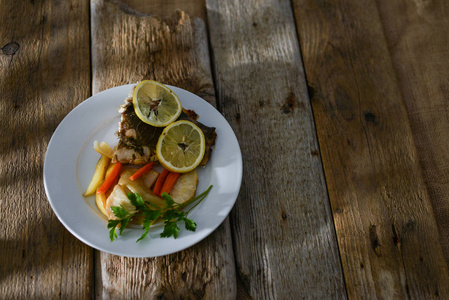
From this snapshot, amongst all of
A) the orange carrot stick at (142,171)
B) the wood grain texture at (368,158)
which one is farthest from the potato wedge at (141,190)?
the wood grain texture at (368,158)

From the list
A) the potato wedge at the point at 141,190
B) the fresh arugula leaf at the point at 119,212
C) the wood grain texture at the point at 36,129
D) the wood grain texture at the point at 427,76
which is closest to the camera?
the fresh arugula leaf at the point at 119,212

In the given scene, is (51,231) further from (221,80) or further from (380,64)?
(380,64)

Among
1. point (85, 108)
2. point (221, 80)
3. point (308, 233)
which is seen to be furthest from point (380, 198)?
point (85, 108)

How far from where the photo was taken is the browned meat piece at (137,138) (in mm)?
2174

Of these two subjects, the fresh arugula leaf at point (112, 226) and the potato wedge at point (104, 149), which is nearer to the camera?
the fresh arugula leaf at point (112, 226)

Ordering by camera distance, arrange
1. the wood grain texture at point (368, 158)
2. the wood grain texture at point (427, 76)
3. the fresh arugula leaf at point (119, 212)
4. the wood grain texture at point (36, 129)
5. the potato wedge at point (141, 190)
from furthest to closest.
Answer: the wood grain texture at point (427, 76) < the wood grain texture at point (368, 158) < the wood grain texture at point (36, 129) < the potato wedge at point (141, 190) < the fresh arugula leaf at point (119, 212)

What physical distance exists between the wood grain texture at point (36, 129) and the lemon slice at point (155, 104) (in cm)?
66

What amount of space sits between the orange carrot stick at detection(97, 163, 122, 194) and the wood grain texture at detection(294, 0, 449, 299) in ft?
4.22

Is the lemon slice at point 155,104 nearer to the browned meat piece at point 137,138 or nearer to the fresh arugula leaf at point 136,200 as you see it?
the browned meat piece at point 137,138

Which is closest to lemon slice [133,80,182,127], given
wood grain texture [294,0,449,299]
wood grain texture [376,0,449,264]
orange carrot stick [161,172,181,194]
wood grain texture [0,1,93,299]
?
orange carrot stick [161,172,181,194]

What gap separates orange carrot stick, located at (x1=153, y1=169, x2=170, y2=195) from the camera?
2.15 m

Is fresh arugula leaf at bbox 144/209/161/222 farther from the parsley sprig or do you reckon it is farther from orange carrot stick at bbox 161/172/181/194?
orange carrot stick at bbox 161/172/181/194

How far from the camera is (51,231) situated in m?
2.26

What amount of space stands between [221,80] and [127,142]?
89cm
